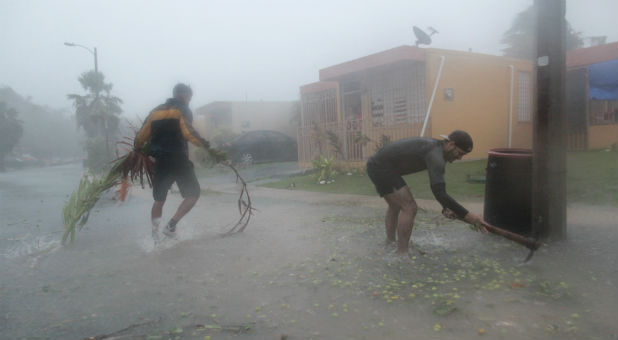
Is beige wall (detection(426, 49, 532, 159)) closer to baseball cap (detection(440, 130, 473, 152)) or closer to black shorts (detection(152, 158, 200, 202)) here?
black shorts (detection(152, 158, 200, 202))

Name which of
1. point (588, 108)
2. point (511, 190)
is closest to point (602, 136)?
point (588, 108)

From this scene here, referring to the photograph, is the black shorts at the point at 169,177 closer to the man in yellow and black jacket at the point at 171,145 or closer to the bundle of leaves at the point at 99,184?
the man in yellow and black jacket at the point at 171,145

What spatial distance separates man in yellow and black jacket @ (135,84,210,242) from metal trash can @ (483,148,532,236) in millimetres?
3309

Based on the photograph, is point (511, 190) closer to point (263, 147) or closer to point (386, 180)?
point (386, 180)

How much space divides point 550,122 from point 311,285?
289cm

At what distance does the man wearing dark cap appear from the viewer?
3959mm

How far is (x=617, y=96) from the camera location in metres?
11.2

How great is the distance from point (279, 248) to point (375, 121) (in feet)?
31.6

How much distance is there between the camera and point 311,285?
378 cm

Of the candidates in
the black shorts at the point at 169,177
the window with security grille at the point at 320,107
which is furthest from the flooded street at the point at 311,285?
the window with security grille at the point at 320,107

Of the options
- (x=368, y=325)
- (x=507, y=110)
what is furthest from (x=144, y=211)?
(x=507, y=110)

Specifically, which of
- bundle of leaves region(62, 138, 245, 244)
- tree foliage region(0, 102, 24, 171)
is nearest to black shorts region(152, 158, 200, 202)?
bundle of leaves region(62, 138, 245, 244)

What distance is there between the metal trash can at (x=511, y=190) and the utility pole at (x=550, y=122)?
0.26 metres

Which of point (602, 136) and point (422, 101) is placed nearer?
point (422, 101)
